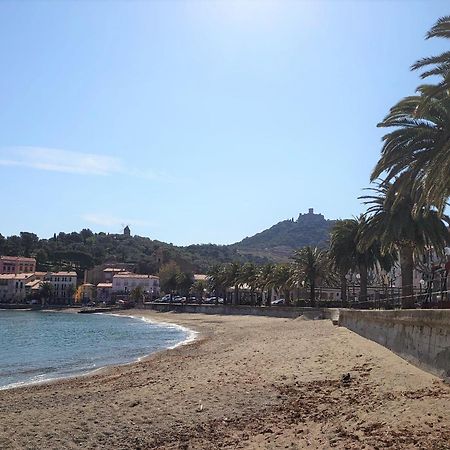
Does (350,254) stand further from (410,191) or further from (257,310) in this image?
(257,310)

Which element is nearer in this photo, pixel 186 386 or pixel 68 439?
pixel 68 439

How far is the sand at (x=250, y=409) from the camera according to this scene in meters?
11.2

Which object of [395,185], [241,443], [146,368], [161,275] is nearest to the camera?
[241,443]

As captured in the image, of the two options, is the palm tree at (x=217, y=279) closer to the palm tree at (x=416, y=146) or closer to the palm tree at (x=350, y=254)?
the palm tree at (x=350, y=254)

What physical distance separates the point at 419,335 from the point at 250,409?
6.16 meters

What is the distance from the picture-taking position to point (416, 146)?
23.0 metres

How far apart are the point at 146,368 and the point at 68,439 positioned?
14425 millimetres

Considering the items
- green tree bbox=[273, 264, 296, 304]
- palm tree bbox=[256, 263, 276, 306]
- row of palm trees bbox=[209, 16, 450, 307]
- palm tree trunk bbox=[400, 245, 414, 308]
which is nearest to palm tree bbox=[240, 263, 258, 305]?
palm tree bbox=[256, 263, 276, 306]

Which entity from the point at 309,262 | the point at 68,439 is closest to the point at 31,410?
the point at 68,439

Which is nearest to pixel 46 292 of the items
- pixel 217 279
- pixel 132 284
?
pixel 132 284

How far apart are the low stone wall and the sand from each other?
2892cm

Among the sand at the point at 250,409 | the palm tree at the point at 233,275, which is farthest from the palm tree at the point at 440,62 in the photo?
the palm tree at the point at 233,275

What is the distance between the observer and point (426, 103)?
16391mm

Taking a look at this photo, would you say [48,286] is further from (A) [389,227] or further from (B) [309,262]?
(A) [389,227]
